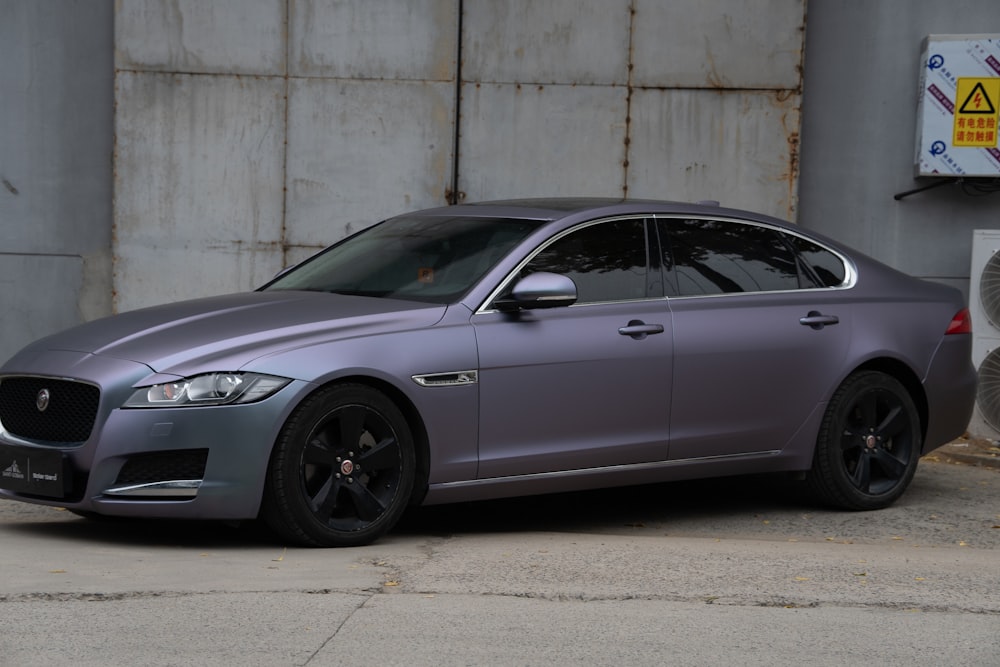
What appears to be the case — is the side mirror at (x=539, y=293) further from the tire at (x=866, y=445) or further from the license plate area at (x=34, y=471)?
the license plate area at (x=34, y=471)

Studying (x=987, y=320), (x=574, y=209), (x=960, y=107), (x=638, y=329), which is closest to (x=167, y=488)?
(x=638, y=329)

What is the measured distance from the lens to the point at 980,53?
12.0 m

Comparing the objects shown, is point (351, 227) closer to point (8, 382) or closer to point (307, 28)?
point (307, 28)

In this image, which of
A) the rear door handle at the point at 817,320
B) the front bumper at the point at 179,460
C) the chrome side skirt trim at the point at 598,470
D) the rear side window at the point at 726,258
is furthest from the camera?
Result: the rear door handle at the point at 817,320

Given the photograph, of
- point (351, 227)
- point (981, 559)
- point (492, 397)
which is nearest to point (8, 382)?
point (492, 397)

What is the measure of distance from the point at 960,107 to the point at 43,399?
8093 millimetres

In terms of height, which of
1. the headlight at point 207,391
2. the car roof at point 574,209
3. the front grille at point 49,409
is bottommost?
the front grille at point 49,409

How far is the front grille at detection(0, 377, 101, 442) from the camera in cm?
629

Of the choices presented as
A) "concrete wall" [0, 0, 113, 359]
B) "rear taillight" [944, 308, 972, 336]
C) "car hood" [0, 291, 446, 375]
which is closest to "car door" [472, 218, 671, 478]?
"car hood" [0, 291, 446, 375]

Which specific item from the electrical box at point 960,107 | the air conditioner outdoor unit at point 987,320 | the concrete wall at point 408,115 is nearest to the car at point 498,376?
the air conditioner outdoor unit at point 987,320

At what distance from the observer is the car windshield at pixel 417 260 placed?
711 cm

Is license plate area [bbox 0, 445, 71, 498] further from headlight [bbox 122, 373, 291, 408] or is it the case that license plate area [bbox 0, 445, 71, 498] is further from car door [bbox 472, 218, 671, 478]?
car door [bbox 472, 218, 671, 478]

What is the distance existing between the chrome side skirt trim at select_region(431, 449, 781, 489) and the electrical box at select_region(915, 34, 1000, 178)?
508 cm

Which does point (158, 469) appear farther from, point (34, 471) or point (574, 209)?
point (574, 209)
